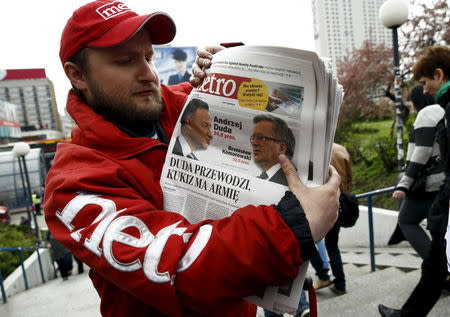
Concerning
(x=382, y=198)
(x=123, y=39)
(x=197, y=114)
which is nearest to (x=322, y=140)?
(x=197, y=114)

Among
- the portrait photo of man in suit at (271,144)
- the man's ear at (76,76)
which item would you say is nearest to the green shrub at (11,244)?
the man's ear at (76,76)

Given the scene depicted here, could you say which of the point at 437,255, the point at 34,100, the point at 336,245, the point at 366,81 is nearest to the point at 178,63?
the point at 336,245

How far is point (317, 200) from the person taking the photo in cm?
83

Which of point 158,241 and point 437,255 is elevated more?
point 158,241

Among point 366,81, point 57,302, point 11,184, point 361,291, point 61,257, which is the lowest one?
point 11,184

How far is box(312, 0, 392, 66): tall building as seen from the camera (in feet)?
75.1

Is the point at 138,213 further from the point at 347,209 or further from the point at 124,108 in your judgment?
the point at 347,209

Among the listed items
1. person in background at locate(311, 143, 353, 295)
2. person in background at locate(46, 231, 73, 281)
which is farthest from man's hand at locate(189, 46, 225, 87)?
person in background at locate(46, 231, 73, 281)

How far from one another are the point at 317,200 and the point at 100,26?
2.97 ft

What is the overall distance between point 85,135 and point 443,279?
2.39 metres

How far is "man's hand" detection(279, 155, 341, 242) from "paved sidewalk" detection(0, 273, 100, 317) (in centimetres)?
456

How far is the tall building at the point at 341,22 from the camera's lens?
22.9 meters

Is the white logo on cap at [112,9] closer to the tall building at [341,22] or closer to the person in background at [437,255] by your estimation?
the person in background at [437,255]

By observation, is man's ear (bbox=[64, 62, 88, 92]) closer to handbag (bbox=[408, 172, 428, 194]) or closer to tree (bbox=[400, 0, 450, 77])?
handbag (bbox=[408, 172, 428, 194])
